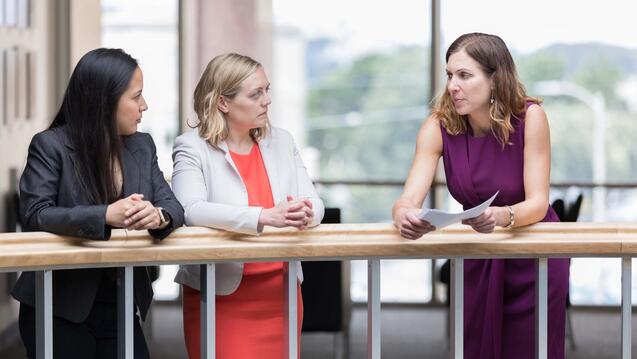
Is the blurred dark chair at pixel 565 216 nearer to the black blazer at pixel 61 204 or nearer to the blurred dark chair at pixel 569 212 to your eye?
the blurred dark chair at pixel 569 212

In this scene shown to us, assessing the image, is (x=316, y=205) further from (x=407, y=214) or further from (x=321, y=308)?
(x=321, y=308)

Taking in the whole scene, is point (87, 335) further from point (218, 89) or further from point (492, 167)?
point (492, 167)

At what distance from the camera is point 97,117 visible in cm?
285

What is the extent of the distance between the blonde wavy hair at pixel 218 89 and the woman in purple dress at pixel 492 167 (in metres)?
0.51

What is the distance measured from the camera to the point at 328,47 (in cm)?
816

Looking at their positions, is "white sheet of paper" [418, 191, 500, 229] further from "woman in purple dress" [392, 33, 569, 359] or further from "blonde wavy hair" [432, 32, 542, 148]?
"blonde wavy hair" [432, 32, 542, 148]

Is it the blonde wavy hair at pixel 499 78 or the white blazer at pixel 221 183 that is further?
the blonde wavy hair at pixel 499 78

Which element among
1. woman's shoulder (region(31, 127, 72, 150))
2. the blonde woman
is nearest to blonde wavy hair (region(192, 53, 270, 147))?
the blonde woman

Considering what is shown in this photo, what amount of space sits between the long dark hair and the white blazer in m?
0.22

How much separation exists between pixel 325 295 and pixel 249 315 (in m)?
2.51

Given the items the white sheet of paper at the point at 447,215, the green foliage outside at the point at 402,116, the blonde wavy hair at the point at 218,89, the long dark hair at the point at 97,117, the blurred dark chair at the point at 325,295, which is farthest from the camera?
the green foliage outside at the point at 402,116

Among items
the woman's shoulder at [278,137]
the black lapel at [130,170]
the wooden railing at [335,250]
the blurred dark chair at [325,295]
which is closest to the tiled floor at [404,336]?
the blurred dark chair at [325,295]

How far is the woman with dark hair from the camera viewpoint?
2.76 metres

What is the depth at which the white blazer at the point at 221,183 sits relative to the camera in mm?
2926
